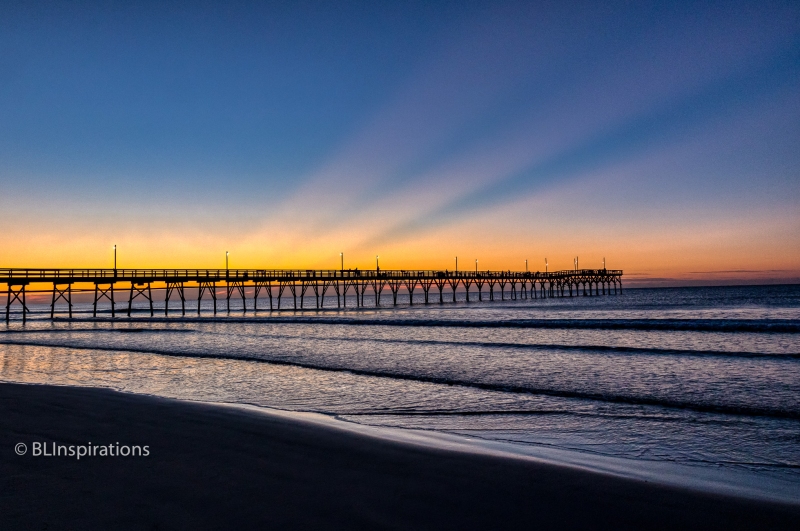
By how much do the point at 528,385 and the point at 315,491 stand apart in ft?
20.4

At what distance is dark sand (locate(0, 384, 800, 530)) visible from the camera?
2.88 meters

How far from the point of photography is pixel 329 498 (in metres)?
3.21

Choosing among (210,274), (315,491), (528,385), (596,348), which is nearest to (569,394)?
(528,385)

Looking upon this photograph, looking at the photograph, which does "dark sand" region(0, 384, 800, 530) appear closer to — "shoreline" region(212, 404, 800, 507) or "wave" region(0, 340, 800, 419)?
"shoreline" region(212, 404, 800, 507)

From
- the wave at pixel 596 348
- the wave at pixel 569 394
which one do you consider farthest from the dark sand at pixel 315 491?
the wave at pixel 596 348

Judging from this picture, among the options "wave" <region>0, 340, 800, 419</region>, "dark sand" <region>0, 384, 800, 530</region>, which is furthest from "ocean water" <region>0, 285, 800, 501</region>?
"dark sand" <region>0, 384, 800, 530</region>

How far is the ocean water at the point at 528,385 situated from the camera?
5082 mm

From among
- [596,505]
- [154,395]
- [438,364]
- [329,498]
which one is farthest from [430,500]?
[438,364]

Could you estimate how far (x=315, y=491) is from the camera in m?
3.35

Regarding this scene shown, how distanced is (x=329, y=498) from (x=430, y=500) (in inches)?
27.0

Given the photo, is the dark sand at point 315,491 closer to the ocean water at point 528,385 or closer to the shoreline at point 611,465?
the shoreline at point 611,465

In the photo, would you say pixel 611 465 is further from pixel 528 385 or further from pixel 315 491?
pixel 528 385

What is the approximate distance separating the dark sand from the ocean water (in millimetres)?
951

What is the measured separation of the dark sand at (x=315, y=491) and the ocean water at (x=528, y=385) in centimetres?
95
